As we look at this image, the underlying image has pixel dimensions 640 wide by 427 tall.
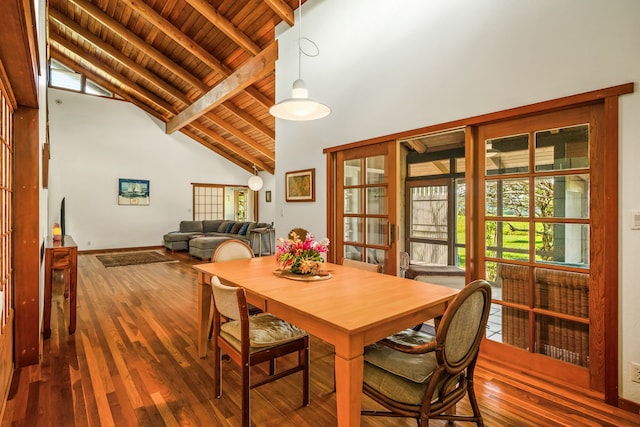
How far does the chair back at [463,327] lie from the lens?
Answer: 130 centimetres

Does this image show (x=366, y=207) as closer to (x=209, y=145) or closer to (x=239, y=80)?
(x=239, y=80)

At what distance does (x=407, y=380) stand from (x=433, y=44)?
2.62 meters

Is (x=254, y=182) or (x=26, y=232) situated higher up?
(x=254, y=182)

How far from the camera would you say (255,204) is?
11.4 m

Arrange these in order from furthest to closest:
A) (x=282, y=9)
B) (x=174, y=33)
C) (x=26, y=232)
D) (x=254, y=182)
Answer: (x=254, y=182), (x=174, y=33), (x=282, y=9), (x=26, y=232)

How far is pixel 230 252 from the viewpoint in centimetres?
293

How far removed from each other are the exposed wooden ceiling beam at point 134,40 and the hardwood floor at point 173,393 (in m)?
4.69

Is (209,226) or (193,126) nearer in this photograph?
(193,126)

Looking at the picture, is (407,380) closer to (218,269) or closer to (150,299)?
(218,269)

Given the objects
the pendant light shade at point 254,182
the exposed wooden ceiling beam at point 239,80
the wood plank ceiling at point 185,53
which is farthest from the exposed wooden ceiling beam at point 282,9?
the pendant light shade at point 254,182

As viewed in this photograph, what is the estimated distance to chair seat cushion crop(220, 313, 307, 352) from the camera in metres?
1.77

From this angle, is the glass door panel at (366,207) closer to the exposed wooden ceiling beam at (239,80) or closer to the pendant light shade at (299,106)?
the pendant light shade at (299,106)

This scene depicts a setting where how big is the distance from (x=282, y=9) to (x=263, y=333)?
154 inches

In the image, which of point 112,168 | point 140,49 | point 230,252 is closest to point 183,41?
point 140,49
